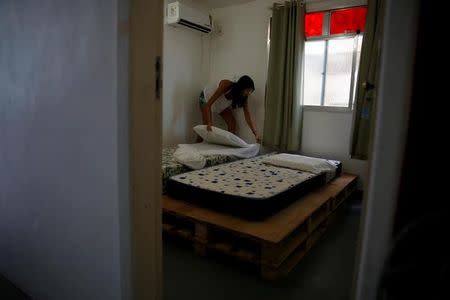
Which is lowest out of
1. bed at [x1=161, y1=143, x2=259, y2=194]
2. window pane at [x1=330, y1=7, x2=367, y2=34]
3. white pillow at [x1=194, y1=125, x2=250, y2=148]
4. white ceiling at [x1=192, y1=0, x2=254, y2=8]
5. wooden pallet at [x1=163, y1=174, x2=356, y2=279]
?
wooden pallet at [x1=163, y1=174, x2=356, y2=279]

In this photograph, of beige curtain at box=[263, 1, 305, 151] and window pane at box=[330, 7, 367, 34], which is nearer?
window pane at box=[330, 7, 367, 34]

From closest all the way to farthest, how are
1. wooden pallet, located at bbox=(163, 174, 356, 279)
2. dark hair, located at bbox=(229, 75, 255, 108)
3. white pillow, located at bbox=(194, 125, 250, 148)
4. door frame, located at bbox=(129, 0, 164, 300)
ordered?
door frame, located at bbox=(129, 0, 164, 300) → wooden pallet, located at bbox=(163, 174, 356, 279) → white pillow, located at bbox=(194, 125, 250, 148) → dark hair, located at bbox=(229, 75, 255, 108)

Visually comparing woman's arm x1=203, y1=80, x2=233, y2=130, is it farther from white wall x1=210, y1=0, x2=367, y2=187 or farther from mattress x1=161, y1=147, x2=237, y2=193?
mattress x1=161, y1=147, x2=237, y2=193

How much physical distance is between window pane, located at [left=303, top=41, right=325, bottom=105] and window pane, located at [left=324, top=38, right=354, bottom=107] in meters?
0.09

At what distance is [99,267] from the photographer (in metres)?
1.03

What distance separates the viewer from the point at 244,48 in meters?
4.02

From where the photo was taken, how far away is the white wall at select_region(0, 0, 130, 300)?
90 cm

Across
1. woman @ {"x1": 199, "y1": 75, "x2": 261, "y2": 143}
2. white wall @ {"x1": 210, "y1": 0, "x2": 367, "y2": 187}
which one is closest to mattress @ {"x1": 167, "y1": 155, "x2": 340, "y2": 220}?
white wall @ {"x1": 210, "y1": 0, "x2": 367, "y2": 187}

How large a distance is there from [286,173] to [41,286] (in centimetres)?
188

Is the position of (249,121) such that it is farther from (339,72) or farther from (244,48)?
(339,72)

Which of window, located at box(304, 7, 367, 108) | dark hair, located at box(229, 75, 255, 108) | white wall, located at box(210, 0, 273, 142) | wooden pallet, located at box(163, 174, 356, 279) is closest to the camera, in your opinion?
wooden pallet, located at box(163, 174, 356, 279)

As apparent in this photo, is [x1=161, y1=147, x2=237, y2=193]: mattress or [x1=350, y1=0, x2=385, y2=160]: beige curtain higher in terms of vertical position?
[x1=350, y1=0, x2=385, y2=160]: beige curtain

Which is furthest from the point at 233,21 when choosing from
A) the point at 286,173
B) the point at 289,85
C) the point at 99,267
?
the point at 99,267

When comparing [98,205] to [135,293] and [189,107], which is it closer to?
[135,293]
